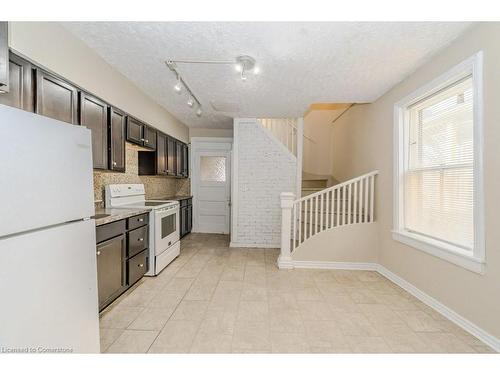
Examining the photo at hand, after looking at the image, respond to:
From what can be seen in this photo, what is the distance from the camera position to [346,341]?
180 cm

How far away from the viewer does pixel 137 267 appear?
270 centimetres

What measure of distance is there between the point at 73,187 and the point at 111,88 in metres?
1.89

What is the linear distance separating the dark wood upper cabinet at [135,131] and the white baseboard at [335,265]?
2937mm

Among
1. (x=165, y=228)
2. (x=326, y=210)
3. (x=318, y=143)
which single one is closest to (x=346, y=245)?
(x=326, y=210)

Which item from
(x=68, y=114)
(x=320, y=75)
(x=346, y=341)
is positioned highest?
(x=320, y=75)

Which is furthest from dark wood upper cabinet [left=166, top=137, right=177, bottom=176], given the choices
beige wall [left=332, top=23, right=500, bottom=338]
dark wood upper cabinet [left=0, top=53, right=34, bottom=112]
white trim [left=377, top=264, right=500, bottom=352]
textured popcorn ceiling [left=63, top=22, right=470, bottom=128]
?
white trim [left=377, top=264, right=500, bottom=352]

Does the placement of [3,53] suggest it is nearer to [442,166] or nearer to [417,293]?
[442,166]

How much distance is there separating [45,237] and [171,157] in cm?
356

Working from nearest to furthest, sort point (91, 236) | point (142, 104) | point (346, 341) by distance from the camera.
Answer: point (91, 236) → point (346, 341) → point (142, 104)

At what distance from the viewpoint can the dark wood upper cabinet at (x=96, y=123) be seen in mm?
2217

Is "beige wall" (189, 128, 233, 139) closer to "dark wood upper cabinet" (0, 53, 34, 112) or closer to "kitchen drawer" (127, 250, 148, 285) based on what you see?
"kitchen drawer" (127, 250, 148, 285)

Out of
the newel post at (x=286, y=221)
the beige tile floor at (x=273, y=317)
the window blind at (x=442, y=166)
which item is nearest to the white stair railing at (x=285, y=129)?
the newel post at (x=286, y=221)
